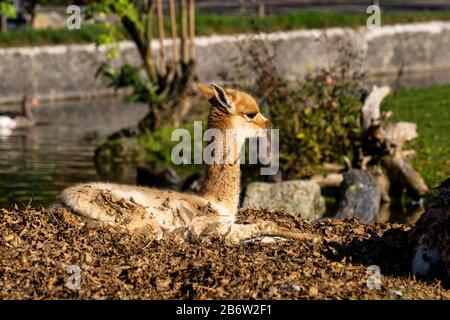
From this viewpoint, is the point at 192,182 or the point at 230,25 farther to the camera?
the point at 230,25

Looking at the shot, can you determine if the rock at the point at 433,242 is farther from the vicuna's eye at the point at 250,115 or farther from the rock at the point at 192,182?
the rock at the point at 192,182

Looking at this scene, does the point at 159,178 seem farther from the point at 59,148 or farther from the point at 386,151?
the point at 59,148

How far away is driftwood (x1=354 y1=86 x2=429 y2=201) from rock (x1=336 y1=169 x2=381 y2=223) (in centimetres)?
108

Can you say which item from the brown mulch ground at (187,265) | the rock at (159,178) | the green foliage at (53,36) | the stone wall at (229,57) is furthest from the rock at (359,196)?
the green foliage at (53,36)

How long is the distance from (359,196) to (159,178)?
3.99m

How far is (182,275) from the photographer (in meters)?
8.57

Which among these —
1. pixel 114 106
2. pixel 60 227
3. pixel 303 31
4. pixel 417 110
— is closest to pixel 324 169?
pixel 417 110

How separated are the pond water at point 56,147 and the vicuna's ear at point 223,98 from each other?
5.54 meters

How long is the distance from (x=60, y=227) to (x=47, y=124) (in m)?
21.2

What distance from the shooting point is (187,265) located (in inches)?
347

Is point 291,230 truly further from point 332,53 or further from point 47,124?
point 332,53

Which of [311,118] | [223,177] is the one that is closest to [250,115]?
[223,177]

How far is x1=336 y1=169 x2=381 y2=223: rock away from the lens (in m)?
Answer: 17.6

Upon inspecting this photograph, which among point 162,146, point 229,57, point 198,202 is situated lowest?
point 162,146
